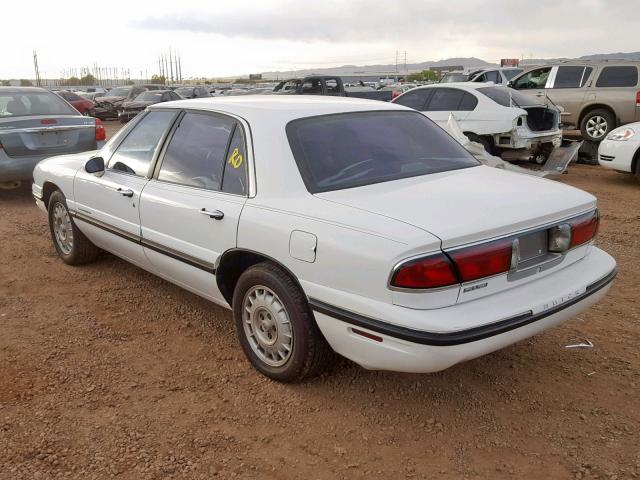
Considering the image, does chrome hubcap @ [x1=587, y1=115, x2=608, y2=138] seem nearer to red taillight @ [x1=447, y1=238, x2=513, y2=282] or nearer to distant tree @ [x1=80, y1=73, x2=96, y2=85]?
red taillight @ [x1=447, y1=238, x2=513, y2=282]

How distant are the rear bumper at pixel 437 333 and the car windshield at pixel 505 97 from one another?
7.52m

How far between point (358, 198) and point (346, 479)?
130 centimetres

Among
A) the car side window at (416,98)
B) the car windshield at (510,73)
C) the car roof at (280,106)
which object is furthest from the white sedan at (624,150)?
the car windshield at (510,73)

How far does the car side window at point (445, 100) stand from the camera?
1021 centimetres

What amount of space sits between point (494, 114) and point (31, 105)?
7.09 m

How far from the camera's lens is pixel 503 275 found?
8.98 feet

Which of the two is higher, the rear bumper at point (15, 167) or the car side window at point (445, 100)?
the car side window at point (445, 100)

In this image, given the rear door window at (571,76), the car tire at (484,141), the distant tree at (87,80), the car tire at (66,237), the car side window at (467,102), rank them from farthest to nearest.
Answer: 1. the distant tree at (87,80)
2. the rear door window at (571,76)
3. the car side window at (467,102)
4. the car tire at (484,141)
5. the car tire at (66,237)

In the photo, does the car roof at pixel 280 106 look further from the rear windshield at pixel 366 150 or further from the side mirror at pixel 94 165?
the side mirror at pixel 94 165

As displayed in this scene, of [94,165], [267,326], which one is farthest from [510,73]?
[267,326]

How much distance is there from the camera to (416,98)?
10.7 m

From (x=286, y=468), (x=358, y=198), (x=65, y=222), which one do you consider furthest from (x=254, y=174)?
(x=65, y=222)

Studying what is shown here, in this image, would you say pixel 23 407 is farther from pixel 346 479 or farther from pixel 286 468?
pixel 346 479

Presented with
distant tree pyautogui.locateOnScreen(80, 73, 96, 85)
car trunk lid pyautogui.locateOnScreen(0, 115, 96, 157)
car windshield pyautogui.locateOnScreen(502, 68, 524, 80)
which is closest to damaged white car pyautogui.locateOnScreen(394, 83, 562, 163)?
car trunk lid pyautogui.locateOnScreen(0, 115, 96, 157)
